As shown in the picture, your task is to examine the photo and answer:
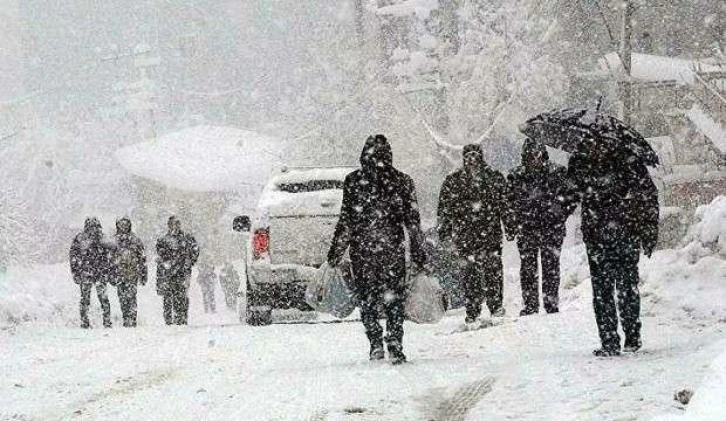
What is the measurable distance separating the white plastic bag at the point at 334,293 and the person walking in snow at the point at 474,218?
2.35 metres

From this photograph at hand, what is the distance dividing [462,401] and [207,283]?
22595 millimetres

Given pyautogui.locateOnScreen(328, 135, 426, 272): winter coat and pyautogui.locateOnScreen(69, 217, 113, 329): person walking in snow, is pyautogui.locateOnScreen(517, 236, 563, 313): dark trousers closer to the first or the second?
pyautogui.locateOnScreen(328, 135, 426, 272): winter coat

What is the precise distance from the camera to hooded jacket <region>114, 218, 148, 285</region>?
1508cm

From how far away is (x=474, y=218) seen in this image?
34.6ft

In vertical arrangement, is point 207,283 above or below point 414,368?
below

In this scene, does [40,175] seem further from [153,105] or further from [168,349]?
[168,349]

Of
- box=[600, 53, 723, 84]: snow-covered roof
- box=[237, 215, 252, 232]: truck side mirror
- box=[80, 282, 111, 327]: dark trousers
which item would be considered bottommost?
box=[80, 282, 111, 327]: dark trousers

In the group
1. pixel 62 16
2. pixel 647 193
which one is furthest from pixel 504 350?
pixel 62 16

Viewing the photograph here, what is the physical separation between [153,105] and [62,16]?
10.8 metres

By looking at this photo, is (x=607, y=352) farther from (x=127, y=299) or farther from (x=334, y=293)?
(x=127, y=299)

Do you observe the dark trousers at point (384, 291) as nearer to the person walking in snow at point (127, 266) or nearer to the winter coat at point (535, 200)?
the winter coat at point (535, 200)

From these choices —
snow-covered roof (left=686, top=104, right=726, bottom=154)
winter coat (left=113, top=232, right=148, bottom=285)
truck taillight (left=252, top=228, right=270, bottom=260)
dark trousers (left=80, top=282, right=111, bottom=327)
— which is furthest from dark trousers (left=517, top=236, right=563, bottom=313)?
snow-covered roof (left=686, top=104, right=726, bottom=154)

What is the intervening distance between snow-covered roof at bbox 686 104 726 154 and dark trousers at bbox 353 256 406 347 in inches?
719

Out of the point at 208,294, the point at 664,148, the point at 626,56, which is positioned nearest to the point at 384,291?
the point at 626,56
